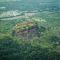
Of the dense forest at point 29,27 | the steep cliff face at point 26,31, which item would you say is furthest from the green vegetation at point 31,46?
the steep cliff face at point 26,31

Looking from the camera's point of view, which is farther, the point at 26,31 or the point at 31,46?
the point at 26,31

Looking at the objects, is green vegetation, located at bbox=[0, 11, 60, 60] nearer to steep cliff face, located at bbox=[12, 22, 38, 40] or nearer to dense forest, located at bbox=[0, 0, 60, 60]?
dense forest, located at bbox=[0, 0, 60, 60]

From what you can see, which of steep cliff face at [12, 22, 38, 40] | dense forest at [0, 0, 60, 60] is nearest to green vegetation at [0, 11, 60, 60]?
dense forest at [0, 0, 60, 60]

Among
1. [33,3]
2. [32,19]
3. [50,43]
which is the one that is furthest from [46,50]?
[33,3]

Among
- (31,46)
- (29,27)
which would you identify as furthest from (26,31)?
(31,46)

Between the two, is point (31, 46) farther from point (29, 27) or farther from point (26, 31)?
point (29, 27)

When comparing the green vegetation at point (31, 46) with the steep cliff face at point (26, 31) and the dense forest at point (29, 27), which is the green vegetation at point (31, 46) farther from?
the steep cliff face at point (26, 31)

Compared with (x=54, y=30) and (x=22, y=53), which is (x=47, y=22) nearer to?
(x=54, y=30)
